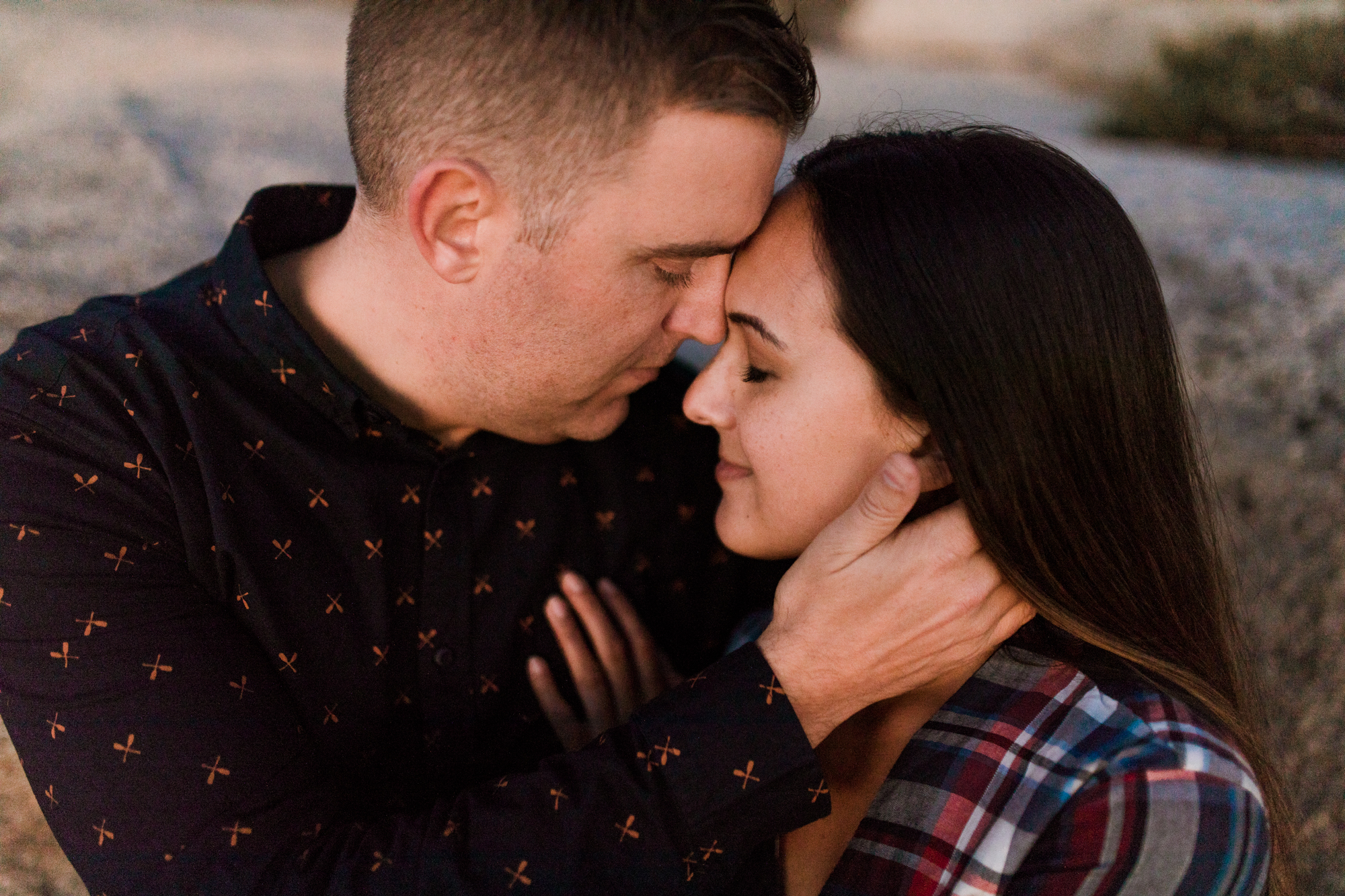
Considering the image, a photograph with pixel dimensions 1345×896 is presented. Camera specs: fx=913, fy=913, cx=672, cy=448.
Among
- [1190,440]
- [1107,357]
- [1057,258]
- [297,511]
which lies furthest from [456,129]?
[1190,440]

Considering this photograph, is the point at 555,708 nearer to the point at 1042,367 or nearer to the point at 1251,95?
the point at 1042,367

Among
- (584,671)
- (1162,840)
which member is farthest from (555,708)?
(1162,840)

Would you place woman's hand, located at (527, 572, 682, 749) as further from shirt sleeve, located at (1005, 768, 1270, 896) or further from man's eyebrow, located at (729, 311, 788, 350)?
shirt sleeve, located at (1005, 768, 1270, 896)

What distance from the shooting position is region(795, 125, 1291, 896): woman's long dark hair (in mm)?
1438

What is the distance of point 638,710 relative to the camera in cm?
146

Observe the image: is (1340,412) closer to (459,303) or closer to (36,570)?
(459,303)

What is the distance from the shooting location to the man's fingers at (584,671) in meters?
1.89

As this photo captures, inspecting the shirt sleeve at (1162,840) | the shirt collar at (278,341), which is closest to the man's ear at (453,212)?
the shirt collar at (278,341)

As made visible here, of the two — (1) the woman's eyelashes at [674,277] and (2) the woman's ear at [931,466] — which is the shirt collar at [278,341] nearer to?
(1) the woman's eyelashes at [674,277]


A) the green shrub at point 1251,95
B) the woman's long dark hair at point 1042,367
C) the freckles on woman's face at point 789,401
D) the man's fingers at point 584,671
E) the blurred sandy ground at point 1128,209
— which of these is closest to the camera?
the woman's long dark hair at point 1042,367

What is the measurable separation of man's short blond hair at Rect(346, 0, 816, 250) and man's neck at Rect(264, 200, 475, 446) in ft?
0.70

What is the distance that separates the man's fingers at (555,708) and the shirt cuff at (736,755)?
0.47 m

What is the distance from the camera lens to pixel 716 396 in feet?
5.78

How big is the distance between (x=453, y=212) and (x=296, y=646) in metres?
0.82
